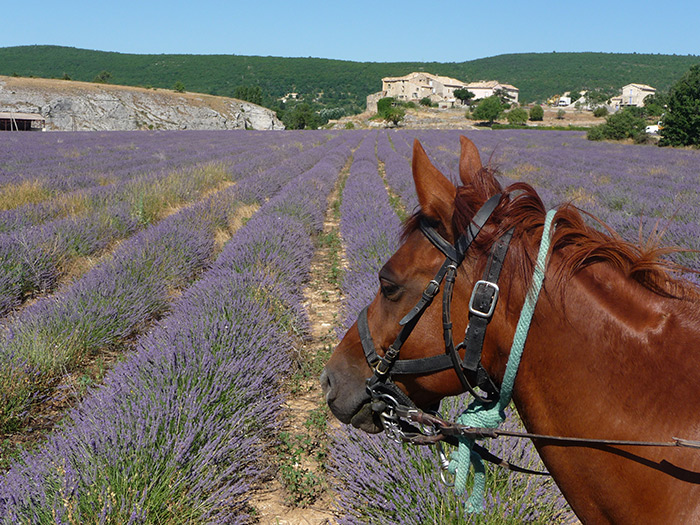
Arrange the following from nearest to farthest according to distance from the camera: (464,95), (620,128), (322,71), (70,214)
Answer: (70,214) → (620,128) → (464,95) → (322,71)

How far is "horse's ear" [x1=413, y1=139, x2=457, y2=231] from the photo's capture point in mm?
1153

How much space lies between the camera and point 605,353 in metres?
1.04

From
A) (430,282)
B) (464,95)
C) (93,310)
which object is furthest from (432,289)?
(464,95)

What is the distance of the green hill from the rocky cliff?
49494 millimetres

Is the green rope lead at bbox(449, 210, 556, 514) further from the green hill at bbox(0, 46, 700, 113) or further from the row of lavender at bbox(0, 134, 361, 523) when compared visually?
the green hill at bbox(0, 46, 700, 113)

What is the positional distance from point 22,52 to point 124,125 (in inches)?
4266

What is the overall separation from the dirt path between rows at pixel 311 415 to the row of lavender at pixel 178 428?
0.14 meters

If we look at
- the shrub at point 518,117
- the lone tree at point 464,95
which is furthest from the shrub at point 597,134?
the lone tree at point 464,95

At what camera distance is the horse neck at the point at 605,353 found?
3.27ft

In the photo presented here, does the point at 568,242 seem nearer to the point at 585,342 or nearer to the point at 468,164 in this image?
the point at 585,342

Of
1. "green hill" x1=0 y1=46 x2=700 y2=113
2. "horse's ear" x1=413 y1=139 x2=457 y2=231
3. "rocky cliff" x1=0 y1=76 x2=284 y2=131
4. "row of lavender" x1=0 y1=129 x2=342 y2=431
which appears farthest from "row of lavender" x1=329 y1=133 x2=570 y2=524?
"green hill" x1=0 y1=46 x2=700 y2=113

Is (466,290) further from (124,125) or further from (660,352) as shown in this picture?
(124,125)

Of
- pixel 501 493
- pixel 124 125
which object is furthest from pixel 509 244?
pixel 124 125

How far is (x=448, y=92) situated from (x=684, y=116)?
86.4m
